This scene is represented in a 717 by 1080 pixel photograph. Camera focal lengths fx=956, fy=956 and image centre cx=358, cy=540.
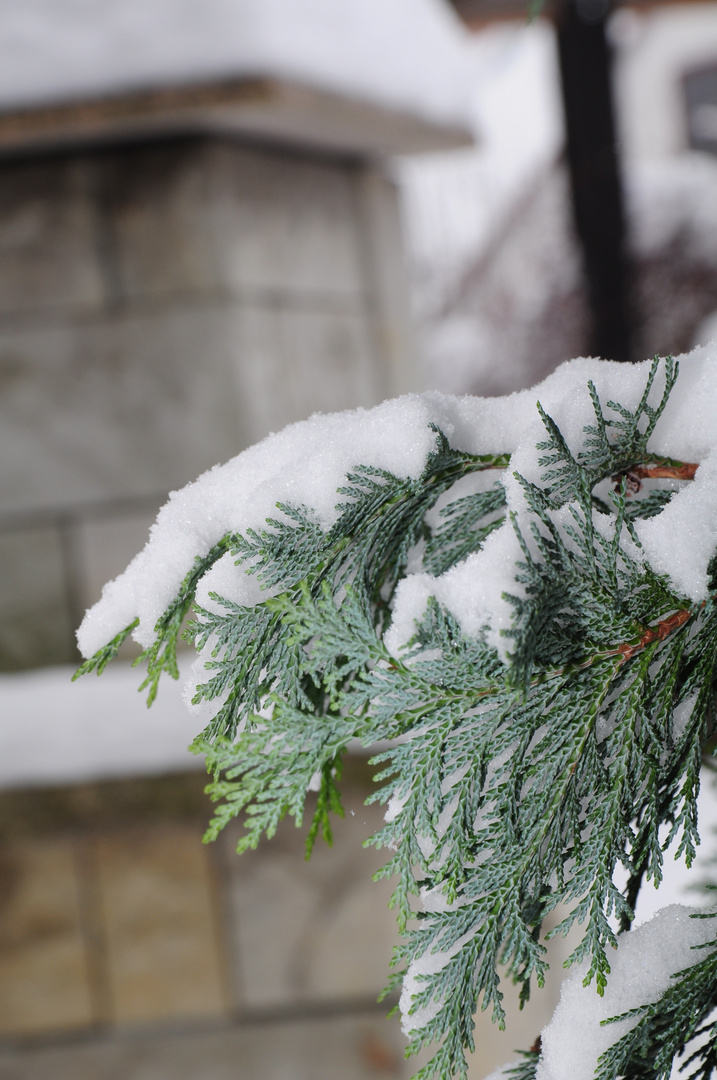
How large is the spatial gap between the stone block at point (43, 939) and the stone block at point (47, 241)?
117 centimetres

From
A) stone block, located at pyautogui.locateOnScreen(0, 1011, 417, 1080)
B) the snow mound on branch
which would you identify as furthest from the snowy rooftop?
A: stone block, located at pyautogui.locateOnScreen(0, 1011, 417, 1080)

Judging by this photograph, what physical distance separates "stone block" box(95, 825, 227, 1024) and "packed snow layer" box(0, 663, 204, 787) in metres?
0.28

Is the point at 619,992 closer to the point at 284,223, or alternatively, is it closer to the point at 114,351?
the point at 114,351

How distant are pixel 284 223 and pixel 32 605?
105 centimetres

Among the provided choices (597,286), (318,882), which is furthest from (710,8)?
(318,882)

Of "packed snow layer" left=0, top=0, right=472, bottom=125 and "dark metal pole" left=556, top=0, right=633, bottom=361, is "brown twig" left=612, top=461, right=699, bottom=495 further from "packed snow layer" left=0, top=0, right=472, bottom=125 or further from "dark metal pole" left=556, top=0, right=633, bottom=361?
"dark metal pole" left=556, top=0, right=633, bottom=361

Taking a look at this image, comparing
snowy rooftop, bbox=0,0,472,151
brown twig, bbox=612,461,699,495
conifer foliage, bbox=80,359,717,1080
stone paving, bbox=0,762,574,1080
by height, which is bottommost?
stone paving, bbox=0,762,574,1080

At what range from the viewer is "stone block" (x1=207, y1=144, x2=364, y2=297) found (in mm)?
2064

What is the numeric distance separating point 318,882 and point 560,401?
5.74 ft

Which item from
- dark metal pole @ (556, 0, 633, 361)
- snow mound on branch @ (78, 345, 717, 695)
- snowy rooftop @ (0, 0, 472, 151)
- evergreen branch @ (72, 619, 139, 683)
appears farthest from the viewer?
dark metal pole @ (556, 0, 633, 361)

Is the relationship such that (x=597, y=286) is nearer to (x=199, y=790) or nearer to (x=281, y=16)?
(x=281, y=16)

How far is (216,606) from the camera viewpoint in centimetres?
57

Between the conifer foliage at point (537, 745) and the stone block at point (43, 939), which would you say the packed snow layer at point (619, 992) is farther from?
the stone block at point (43, 939)

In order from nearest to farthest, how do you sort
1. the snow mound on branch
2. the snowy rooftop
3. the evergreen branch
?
the snow mound on branch, the evergreen branch, the snowy rooftop
